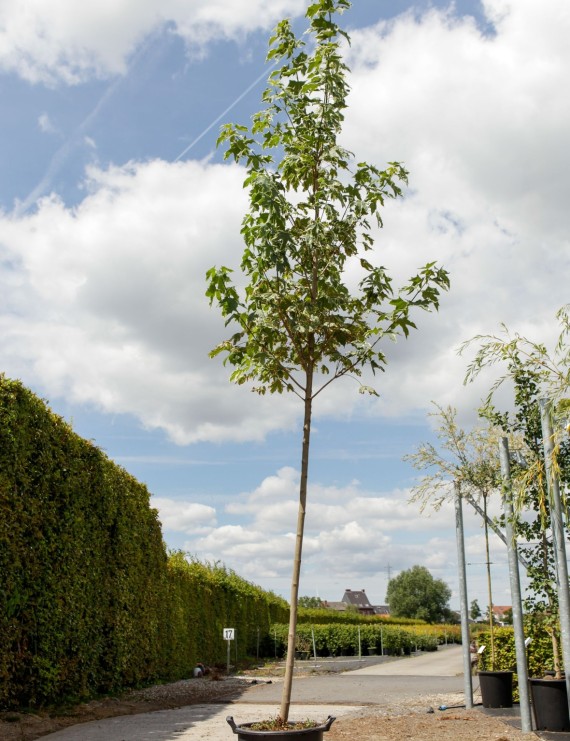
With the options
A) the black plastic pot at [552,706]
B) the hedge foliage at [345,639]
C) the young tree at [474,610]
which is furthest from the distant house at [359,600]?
the black plastic pot at [552,706]

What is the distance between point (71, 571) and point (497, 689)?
6.55 meters

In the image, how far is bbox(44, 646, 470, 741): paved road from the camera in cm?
842

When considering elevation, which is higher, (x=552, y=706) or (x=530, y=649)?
(x=530, y=649)

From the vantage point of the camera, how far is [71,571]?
10.8m

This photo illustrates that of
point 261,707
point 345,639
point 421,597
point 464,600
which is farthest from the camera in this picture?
point 421,597

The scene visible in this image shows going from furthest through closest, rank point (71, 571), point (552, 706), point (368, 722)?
point (71, 571), point (368, 722), point (552, 706)

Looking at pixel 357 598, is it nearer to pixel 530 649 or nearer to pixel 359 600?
pixel 359 600

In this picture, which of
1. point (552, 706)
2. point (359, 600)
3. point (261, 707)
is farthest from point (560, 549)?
point (359, 600)

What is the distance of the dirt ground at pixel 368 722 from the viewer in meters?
7.73

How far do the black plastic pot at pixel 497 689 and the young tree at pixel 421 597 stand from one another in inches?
2525

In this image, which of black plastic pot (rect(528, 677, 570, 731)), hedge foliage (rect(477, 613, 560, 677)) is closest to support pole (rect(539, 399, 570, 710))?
black plastic pot (rect(528, 677, 570, 731))

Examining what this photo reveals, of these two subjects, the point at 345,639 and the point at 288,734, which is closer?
the point at 288,734

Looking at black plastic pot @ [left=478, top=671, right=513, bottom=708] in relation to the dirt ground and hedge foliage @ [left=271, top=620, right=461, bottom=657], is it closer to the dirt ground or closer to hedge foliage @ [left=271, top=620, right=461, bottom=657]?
the dirt ground

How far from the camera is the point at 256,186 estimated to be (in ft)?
21.0
